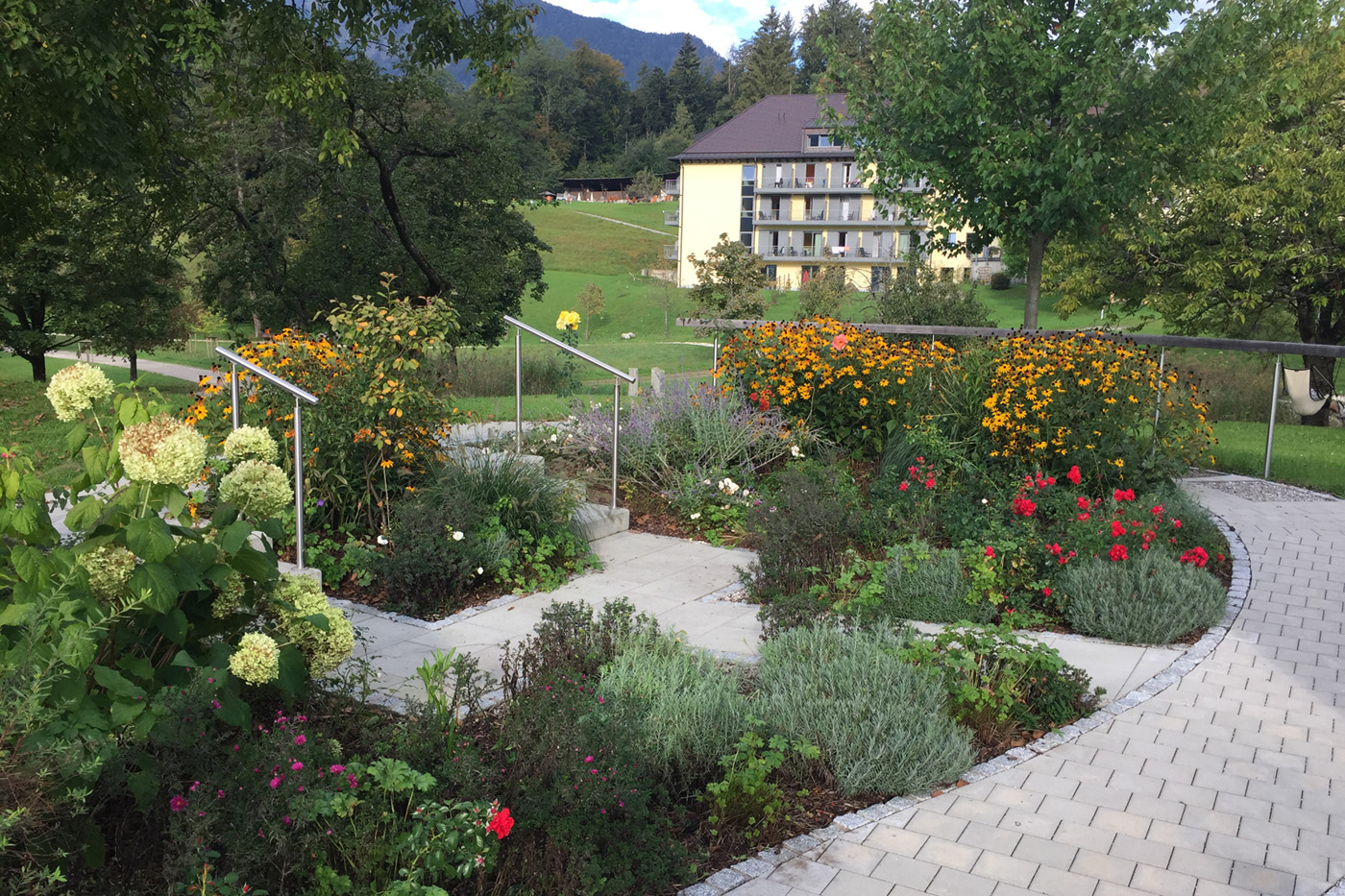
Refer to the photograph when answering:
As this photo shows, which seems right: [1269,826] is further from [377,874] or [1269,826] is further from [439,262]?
[439,262]

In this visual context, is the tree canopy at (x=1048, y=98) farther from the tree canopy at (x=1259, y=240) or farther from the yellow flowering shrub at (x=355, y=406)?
the yellow flowering shrub at (x=355, y=406)

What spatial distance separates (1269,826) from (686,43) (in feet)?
331

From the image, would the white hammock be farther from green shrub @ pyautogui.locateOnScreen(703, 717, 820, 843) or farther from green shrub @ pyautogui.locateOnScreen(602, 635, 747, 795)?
green shrub @ pyautogui.locateOnScreen(703, 717, 820, 843)

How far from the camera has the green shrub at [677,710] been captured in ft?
11.2

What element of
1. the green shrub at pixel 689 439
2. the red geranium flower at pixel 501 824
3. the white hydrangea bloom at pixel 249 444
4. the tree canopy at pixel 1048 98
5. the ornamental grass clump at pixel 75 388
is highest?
the tree canopy at pixel 1048 98

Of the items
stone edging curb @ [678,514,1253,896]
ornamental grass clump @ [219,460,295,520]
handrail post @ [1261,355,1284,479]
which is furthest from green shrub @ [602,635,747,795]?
handrail post @ [1261,355,1284,479]

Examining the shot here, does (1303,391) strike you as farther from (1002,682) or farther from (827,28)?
(827,28)

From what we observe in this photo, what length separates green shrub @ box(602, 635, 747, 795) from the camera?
3408mm

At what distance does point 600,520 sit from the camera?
6.81 meters

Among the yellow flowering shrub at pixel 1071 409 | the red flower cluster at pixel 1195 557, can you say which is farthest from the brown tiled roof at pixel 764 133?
the red flower cluster at pixel 1195 557

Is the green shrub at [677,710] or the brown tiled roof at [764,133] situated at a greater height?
the brown tiled roof at [764,133]

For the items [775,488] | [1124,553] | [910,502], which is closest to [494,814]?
[1124,553]

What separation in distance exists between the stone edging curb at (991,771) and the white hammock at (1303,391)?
4619mm

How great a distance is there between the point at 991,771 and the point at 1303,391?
7.90 metres
